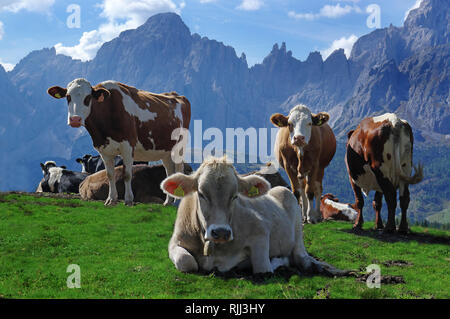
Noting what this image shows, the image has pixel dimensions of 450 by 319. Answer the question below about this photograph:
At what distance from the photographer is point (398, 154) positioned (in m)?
13.7

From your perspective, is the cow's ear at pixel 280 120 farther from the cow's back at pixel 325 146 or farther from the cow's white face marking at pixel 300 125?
the cow's back at pixel 325 146

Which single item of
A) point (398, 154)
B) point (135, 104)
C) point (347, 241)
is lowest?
point (347, 241)

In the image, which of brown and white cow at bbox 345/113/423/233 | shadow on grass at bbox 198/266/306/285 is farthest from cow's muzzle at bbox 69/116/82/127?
shadow on grass at bbox 198/266/306/285

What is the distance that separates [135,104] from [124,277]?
417 inches

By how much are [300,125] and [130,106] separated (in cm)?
634

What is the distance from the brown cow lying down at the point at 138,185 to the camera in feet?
68.7

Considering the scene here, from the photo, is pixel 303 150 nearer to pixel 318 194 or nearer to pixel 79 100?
pixel 318 194

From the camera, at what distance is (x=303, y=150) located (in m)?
15.5

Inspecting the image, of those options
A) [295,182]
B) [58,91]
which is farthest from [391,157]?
[58,91]

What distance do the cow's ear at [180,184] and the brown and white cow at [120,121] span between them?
8.67 meters

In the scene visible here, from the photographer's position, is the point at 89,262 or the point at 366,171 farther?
the point at 366,171

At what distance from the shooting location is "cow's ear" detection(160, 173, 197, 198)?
300 inches
